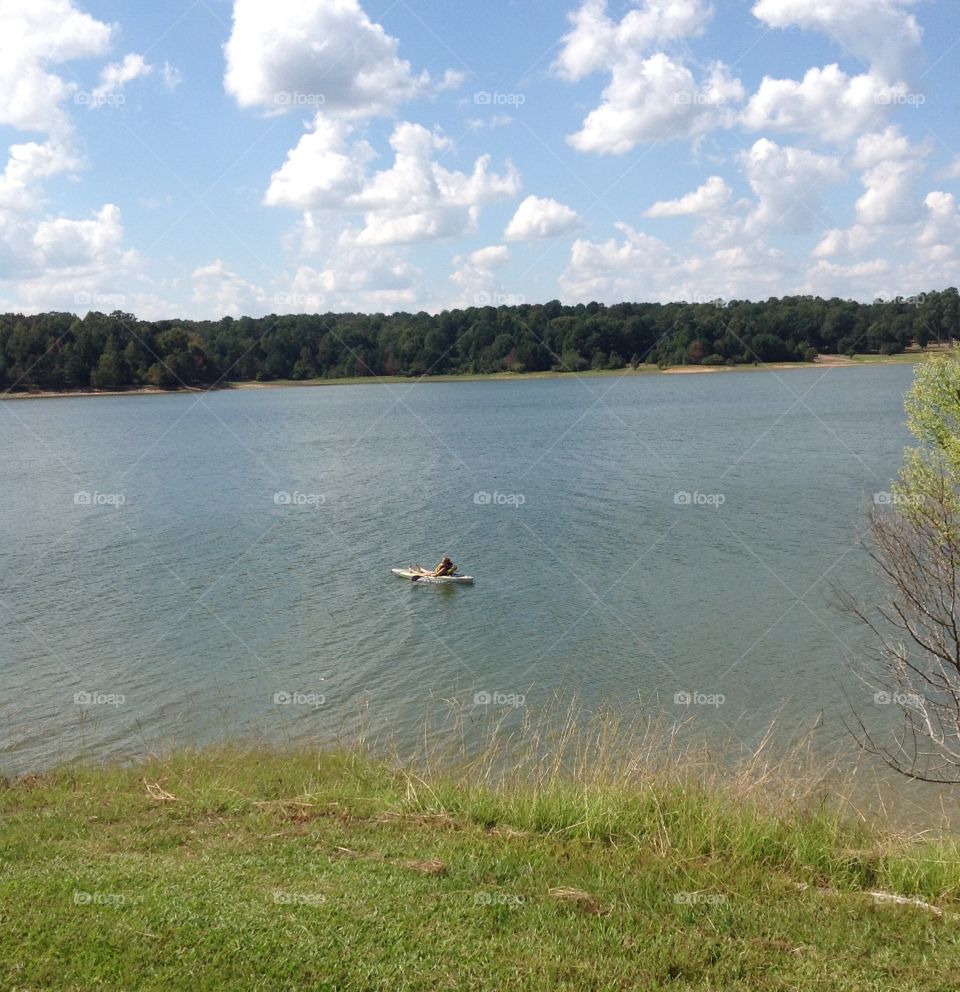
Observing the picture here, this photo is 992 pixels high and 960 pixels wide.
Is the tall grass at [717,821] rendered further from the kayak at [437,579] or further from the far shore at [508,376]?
the far shore at [508,376]

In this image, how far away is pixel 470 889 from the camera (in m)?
6.98

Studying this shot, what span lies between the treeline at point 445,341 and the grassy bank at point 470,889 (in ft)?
406

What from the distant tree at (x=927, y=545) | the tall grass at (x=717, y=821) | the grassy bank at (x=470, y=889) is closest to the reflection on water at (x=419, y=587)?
the distant tree at (x=927, y=545)

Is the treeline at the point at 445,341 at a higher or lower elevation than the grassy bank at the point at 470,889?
higher

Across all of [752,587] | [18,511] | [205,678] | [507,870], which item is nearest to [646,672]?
[752,587]

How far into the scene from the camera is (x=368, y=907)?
→ 261 inches

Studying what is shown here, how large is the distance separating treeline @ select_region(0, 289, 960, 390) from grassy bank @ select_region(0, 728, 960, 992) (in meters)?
124

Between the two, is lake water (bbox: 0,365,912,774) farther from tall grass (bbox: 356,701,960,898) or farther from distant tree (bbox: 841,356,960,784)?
tall grass (bbox: 356,701,960,898)

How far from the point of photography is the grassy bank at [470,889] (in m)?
5.86

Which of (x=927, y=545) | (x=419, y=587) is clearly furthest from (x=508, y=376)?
(x=927, y=545)

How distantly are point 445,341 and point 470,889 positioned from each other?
5184 inches

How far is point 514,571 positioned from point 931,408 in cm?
1551

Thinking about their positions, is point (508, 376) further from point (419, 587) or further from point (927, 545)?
point (927, 545)

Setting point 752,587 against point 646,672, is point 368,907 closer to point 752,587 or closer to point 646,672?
point 646,672
